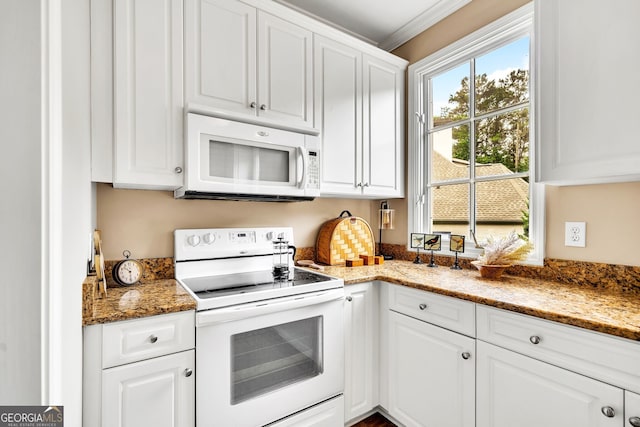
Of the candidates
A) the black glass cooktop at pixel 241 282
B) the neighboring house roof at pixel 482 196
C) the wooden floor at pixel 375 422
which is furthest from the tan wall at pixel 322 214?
the wooden floor at pixel 375 422

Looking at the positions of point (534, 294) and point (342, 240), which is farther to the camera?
point (342, 240)

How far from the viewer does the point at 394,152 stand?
7.80 ft

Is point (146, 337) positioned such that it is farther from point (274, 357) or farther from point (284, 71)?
point (284, 71)

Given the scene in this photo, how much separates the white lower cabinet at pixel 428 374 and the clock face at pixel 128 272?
140 centimetres

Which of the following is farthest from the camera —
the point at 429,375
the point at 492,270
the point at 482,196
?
the point at 482,196

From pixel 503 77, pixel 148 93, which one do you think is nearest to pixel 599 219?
pixel 503 77

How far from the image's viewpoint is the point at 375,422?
6.08ft

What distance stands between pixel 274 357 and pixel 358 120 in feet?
5.27

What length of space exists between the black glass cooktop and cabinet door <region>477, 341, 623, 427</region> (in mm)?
871

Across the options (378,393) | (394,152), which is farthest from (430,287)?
(394,152)

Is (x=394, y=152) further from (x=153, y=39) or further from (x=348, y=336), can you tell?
→ (x=153, y=39)

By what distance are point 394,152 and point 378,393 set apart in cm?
168

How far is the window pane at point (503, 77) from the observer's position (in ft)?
6.04

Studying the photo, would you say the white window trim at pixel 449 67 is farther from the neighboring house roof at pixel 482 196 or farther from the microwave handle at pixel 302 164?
the microwave handle at pixel 302 164
